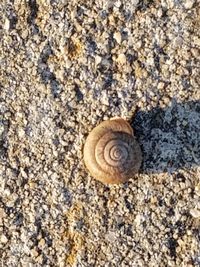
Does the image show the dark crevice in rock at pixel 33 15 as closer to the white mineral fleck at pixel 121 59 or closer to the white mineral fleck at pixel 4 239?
the white mineral fleck at pixel 121 59

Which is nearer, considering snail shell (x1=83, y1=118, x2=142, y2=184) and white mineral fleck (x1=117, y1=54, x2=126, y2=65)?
snail shell (x1=83, y1=118, x2=142, y2=184)

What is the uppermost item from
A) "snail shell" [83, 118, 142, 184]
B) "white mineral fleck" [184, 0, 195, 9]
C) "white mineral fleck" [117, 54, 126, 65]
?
"white mineral fleck" [184, 0, 195, 9]

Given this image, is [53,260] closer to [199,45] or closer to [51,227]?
[51,227]

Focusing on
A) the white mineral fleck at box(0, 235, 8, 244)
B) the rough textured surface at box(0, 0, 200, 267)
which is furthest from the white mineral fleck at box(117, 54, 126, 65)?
the white mineral fleck at box(0, 235, 8, 244)

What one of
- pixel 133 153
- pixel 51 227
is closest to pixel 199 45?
pixel 133 153

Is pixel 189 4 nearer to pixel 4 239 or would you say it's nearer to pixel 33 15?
pixel 33 15

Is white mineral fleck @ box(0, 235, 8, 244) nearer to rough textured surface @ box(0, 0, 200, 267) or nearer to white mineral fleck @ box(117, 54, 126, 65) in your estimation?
rough textured surface @ box(0, 0, 200, 267)
